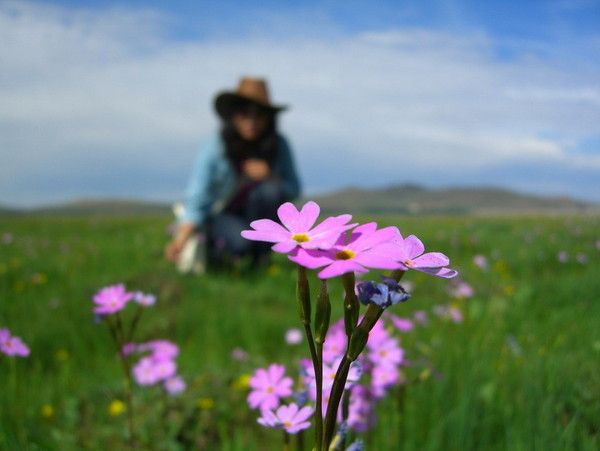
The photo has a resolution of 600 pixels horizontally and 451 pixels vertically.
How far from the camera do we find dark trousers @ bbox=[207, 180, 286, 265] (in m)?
6.61

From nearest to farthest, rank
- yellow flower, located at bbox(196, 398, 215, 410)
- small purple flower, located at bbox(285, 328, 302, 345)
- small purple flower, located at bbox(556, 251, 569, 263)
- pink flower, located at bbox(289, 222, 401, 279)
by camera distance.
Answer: pink flower, located at bbox(289, 222, 401, 279) → small purple flower, located at bbox(285, 328, 302, 345) → yellow flower, located at bbox(196, 398, 215, 410) → small purple flower, located at bbox(556, 251, 569, 263)

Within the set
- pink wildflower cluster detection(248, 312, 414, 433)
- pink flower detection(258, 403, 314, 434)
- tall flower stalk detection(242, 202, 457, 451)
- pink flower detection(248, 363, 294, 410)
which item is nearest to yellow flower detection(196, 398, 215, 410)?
pink wildflower cluster detection(248, 312, 414, 433)

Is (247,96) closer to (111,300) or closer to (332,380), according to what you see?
(111,300)

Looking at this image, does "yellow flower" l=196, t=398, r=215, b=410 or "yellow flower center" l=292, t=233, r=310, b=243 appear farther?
"yellow flower" l=196, t=398, r=215, b=410

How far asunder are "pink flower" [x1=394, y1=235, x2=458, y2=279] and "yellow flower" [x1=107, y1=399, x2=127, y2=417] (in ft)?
6.67

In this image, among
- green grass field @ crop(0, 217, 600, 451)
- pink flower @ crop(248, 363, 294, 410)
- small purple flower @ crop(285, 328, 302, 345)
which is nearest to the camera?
pink flower @ crop(248, 363, 294, 410)

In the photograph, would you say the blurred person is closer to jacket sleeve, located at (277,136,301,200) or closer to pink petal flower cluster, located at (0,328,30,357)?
jacket sleeve, located at (277,136,301,200)

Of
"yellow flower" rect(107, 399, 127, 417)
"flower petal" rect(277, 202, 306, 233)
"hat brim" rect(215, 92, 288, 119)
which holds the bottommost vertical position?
"yellow flower" rect(107, 399, 127, 417)

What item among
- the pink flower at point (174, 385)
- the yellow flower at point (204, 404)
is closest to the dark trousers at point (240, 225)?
the yellow flower at point (204, 404)

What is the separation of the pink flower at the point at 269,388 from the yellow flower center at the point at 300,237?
662mm

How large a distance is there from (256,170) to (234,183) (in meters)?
0.41

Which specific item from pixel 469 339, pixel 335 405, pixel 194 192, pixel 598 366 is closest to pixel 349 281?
pixel 335 405

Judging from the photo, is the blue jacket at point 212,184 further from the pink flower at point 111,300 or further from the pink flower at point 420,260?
the pink flower at point 420,260

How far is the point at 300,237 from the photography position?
2.60ft
